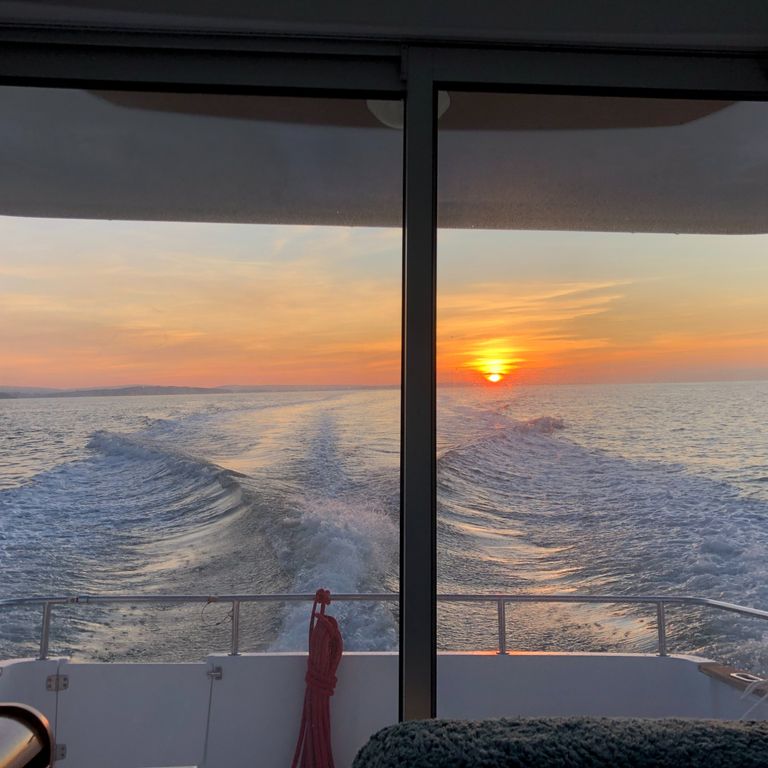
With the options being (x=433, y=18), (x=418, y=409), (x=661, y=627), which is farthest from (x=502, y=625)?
(x=433, y=18)

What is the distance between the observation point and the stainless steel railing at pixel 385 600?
2430 mm

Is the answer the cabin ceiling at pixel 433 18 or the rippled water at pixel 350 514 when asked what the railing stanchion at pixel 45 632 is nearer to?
the rippled water at pixel 350 514

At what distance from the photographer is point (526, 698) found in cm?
270

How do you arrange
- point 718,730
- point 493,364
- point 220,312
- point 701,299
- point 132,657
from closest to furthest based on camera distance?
point 718,730
point 493,364
point 701,299
point 220,312
point 132,657

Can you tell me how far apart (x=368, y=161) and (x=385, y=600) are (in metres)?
1.53

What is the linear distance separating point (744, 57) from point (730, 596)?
1829 mm

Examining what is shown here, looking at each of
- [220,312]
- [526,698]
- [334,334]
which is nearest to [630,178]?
[334,334]

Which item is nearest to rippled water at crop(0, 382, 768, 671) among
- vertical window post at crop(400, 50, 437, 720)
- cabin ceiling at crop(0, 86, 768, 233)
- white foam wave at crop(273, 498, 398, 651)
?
white foam wave at crop(273, 498, 398, 651)

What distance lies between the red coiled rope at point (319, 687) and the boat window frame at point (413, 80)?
1.47m

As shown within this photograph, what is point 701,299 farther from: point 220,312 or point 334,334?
point 220,312

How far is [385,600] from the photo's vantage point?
8.17ft

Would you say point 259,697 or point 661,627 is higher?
point 661,627

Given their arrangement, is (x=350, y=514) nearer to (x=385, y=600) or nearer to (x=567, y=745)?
(x=385, y=600)

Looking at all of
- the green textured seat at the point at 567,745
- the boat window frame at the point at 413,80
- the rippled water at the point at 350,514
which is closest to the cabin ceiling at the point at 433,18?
the boat window frame at the point at 413,80
